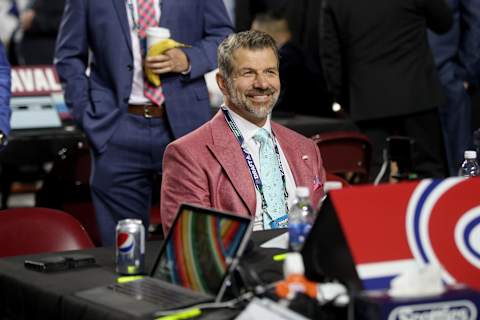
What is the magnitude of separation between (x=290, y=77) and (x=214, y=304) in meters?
5.61

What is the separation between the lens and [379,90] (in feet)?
22.0

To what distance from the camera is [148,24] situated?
4891mm

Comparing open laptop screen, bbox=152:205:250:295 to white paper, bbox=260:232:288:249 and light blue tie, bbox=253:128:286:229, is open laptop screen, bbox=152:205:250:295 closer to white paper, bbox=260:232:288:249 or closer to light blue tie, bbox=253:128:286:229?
white paper, bbox=260:232:288:249

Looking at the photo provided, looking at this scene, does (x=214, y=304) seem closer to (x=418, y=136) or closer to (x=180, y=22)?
(x=180, y=22)

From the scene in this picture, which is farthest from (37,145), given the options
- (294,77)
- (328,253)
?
(328,253)

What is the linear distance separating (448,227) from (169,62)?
2.22 m

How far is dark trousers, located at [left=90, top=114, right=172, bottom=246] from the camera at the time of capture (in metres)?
4.88

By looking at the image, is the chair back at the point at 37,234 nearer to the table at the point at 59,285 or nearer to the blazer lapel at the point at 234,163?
the table at the point at 59,285

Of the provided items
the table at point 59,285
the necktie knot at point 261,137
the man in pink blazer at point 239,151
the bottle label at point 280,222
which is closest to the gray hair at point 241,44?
the man in pink blazer at point 239,151

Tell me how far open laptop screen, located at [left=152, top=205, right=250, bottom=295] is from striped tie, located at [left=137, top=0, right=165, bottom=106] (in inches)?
73.6

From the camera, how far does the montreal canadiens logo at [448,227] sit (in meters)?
2.79

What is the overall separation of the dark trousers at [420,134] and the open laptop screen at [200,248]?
3.75 metres

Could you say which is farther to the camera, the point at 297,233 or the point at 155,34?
the point at 155,34

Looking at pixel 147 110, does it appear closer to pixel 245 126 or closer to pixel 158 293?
pixel 245 126
